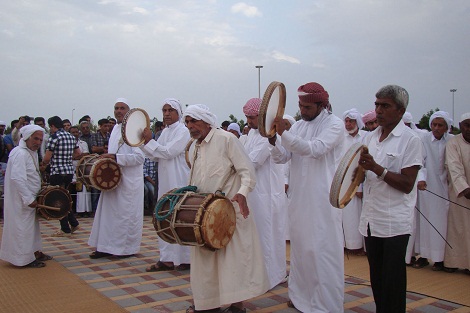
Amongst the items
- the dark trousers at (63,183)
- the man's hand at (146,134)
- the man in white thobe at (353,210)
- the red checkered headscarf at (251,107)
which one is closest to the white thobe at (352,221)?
the man in white thobe at (353,210)

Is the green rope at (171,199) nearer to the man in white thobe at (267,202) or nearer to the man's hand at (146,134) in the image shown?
the man in white thobe at (267,202)

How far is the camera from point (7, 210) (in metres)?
6.30

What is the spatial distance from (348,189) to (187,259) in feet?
10.7

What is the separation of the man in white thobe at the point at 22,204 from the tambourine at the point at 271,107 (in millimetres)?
3885

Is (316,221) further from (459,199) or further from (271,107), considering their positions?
(459,199)

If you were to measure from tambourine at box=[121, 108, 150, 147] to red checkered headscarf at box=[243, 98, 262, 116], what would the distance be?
4.49 feet

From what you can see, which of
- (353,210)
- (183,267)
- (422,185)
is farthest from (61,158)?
(422,185)

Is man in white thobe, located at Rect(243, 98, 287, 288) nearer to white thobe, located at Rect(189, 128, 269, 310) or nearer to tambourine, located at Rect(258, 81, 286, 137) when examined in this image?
white thobe, located at Rect(189, 128, 269, 310)

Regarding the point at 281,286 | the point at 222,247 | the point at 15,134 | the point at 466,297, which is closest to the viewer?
the point at 222,247

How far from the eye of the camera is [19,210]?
20.6 feet

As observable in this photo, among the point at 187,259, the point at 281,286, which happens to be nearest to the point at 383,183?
the point at 281,286

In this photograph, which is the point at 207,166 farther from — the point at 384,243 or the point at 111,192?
the point at 111,192

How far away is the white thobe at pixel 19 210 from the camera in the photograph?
6.21 meters

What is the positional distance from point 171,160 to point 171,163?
4cm
